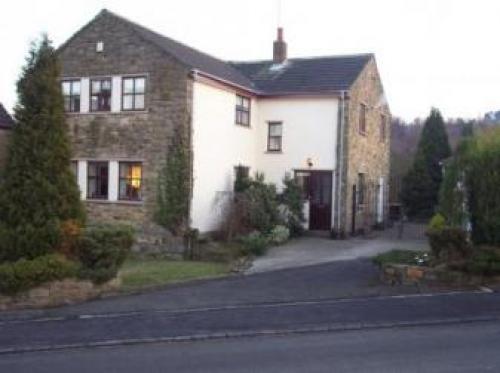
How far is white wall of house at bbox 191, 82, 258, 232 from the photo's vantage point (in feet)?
82.8

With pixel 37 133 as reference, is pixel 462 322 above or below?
below

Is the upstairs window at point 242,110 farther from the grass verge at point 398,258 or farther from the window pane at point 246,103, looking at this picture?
the grass verge at point 398,258

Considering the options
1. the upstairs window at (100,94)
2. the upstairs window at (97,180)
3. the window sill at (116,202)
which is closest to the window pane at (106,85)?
the upstairs window at (100,94)

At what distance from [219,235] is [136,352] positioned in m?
15.7

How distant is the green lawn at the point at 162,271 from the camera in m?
17.2

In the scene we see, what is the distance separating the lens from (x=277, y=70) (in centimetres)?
3136

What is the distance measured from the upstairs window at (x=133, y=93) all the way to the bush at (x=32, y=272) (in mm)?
11429

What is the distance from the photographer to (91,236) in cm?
1576

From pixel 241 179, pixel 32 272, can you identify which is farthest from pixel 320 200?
pixel 32 272

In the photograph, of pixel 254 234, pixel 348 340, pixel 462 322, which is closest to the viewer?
pixel 348 340

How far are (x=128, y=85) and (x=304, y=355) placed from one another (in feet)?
58.3

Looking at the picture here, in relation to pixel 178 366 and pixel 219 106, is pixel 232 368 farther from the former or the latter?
pixel 219 106

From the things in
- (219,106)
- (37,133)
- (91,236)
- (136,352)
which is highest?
(219,106)

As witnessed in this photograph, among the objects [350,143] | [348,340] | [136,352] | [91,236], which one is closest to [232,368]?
[136,352]
